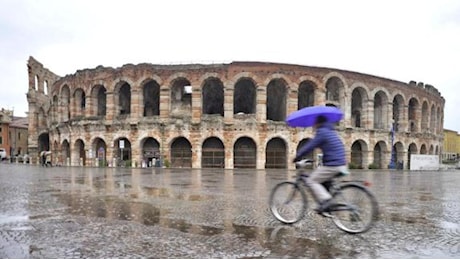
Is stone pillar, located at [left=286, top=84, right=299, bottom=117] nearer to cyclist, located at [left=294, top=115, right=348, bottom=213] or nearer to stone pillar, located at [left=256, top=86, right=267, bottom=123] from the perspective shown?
stone pillar, located at [left=256, top=86, right=267, bottom=123]

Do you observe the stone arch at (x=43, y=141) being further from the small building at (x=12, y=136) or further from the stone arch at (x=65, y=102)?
the small building at (x=12, y=136)

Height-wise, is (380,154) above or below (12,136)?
below

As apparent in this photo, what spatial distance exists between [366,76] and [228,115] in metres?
14.1

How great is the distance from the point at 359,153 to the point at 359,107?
4970 mm

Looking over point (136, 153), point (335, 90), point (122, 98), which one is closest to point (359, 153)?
point (335, 90)

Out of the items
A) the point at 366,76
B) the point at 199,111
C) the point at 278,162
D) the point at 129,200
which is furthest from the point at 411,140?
the point at 129,200

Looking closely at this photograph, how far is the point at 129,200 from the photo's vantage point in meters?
9.26

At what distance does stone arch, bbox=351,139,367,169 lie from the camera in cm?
3453

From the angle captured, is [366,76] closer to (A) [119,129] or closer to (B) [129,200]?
(A) [119,129]

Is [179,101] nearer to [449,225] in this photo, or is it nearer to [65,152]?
[65,152]

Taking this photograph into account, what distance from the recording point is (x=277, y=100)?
3619 cm

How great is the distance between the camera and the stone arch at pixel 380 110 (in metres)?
36.2

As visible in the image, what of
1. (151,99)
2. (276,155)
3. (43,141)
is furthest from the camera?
(43,141)

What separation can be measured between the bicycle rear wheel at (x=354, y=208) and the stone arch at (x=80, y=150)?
110ft
